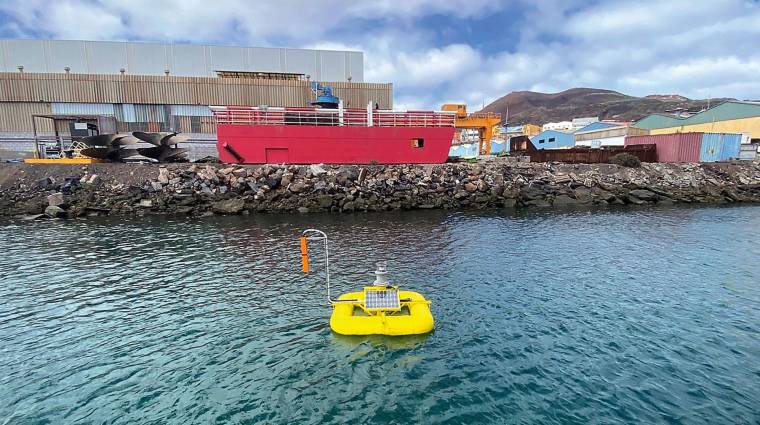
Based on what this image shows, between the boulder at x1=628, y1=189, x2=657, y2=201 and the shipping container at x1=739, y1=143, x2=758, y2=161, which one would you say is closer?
the boulder at x1=628, y1=189, x2=657, y2=201

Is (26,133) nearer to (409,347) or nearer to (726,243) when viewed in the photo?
(409,347)

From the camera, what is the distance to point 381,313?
9.64 metres

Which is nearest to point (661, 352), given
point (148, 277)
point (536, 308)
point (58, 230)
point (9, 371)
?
point (536, 308)

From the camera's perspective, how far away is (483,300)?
11.6 metres

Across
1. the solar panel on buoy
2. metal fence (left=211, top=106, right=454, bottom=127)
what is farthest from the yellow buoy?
metal fence (left=211, top=106, right=454, bottom=127)

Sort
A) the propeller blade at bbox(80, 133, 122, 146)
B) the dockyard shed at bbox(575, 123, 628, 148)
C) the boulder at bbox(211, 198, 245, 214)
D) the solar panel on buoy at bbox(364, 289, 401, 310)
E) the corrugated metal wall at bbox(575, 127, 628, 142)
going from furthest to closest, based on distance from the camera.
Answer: the corrugated metal wall at bbox(575, 127, 628, 142) → the dockyard shed at bbox(575, 123, 628, 148) → the propeller blade at bbox(80, 133, 122, 146) → the boulder at bbox(211, 198, 245, 214) → the solar panel on buoy at bbox(364, 289, 401, 310)

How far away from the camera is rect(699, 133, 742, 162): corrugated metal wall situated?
1638 inches

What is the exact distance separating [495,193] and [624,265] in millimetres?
16445

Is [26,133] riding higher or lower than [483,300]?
higher

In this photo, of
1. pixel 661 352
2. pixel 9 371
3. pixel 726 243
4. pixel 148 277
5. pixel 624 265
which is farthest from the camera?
pixel 726 243

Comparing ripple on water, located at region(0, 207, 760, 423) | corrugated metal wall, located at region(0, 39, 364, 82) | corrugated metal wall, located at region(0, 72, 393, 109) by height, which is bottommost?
ripple on water, located at region(0, 207, 760, 423)

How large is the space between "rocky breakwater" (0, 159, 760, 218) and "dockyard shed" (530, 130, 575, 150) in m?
27.0

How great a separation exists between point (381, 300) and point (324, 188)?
20018 mm

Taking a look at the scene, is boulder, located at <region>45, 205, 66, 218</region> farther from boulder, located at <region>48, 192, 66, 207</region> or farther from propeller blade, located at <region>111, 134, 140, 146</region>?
propeller blade, located at <region>111, 134, 140, 146</region>
